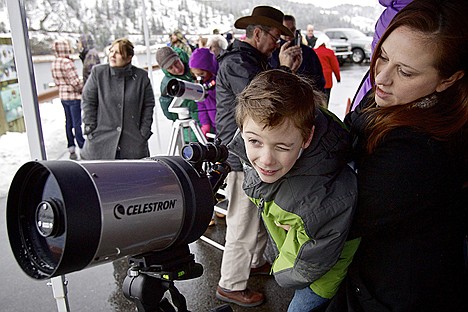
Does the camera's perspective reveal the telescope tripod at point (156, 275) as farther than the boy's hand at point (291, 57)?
No

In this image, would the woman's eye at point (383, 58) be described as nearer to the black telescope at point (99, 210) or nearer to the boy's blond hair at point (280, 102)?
the boy's blond hair at point (280, 102)

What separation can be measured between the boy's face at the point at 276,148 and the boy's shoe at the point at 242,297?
176 cm

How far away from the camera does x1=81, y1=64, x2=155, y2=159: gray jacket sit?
3520 mm

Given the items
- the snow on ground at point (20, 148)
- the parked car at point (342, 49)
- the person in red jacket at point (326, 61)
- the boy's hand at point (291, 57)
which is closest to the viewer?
the boy's hand at point (291, 57)

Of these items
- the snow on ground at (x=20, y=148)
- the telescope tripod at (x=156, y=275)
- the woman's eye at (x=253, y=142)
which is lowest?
the snow on ground at (x=20, y=148)

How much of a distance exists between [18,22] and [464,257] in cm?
200

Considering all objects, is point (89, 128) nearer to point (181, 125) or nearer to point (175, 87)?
point (181, 125)

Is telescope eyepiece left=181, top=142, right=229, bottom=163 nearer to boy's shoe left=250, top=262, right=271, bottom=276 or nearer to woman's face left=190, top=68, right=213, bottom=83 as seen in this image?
boy's shoe left=250, top=262, right=271, bottom=276

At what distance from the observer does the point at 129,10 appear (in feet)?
48.0

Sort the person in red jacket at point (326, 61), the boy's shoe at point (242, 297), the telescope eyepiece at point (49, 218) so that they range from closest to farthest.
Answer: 1. the telescope eyepiece at point (49, 218)
2. the boy's shoe at point (242, 297)
3. the person in red jacket at point (326, 61)

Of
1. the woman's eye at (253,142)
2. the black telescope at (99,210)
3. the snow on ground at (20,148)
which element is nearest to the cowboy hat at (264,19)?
the woman's eye at (253,142)

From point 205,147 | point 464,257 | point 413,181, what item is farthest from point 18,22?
point 464,257

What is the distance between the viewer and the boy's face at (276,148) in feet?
3.75

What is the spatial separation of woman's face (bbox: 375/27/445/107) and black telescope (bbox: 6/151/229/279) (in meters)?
0.55
